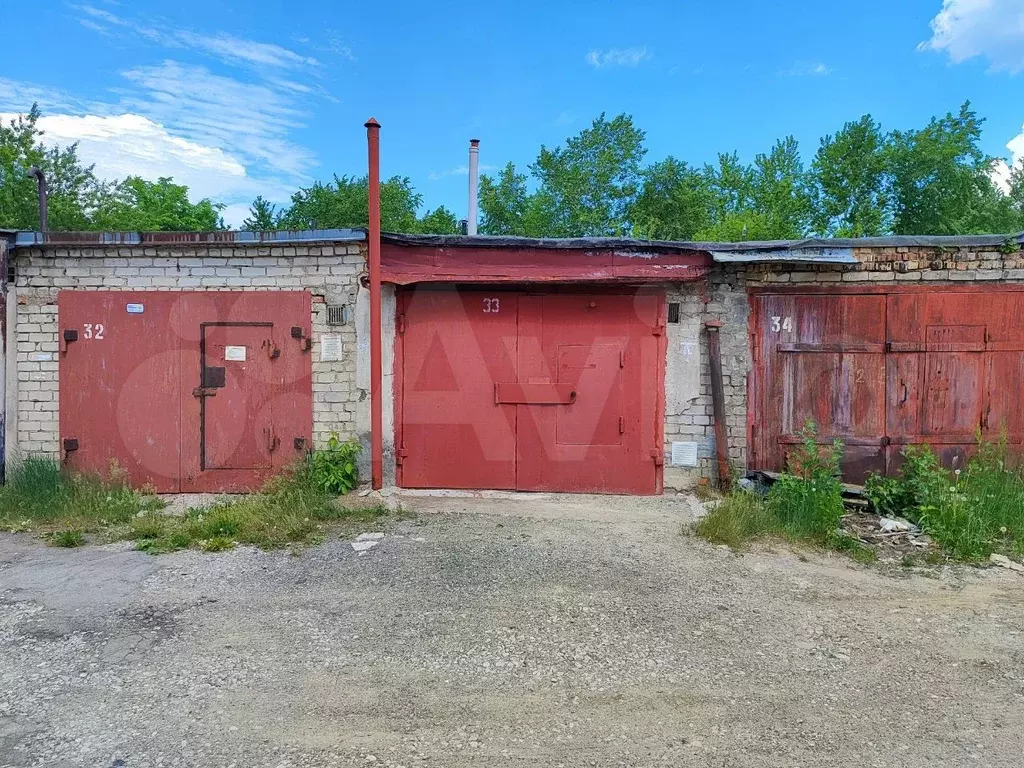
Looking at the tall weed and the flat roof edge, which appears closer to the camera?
the tall weed

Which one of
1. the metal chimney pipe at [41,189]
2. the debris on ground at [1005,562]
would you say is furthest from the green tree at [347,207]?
the debris on ground at [1005,562]

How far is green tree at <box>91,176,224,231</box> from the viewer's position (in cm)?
2377

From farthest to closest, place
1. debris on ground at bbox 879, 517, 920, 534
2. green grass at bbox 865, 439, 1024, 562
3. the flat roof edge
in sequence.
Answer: the flat roof edge → debris on ground at bbox 879, 517, 920, 534 → green grass at bbox 865, 439, 1024, 562

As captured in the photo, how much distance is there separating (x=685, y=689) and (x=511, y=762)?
1014 mm

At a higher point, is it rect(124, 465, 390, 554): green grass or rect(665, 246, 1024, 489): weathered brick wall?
rect(665, 246, 1024, 489): weathered brick wall

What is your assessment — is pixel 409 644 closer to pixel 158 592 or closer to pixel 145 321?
pixel 158 592

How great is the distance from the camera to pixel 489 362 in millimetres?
6703

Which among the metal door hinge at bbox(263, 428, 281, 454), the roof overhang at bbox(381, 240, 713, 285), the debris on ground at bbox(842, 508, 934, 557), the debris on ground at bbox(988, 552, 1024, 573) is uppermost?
the roof overhang at bbox(381, 240, 713, 285)

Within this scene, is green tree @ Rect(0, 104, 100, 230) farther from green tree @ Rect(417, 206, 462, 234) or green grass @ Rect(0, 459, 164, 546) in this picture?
green grass @ Rect(0, 459, 164, 546)

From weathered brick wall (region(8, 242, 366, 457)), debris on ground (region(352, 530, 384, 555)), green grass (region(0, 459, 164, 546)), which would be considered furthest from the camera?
weathered brick wall (region(8, 242, 366, 457))

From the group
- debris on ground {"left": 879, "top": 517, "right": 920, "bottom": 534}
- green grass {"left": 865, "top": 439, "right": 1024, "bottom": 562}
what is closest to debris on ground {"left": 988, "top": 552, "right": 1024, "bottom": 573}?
green grass {"left": 865, "top": 439, "right": 1024, "bottom": 562}

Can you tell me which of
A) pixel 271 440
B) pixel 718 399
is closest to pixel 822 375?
pixel 718 399

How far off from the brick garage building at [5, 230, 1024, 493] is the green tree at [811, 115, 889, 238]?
1518 centimetres

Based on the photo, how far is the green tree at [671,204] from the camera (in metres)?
23.2
